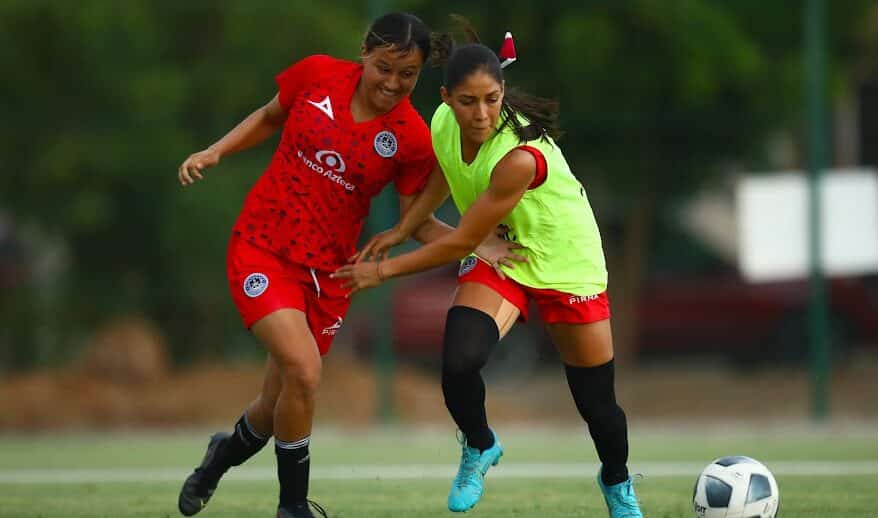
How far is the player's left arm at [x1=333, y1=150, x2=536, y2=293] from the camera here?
5.68 metres

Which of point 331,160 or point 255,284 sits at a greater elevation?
point 331,160

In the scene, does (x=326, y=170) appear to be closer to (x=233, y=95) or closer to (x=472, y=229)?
(x=472, y=229)

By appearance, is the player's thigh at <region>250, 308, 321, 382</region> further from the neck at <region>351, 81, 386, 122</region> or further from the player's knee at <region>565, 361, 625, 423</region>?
the player's knee at <region>565, 361, 625, 423</region>

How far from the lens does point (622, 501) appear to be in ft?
19.6

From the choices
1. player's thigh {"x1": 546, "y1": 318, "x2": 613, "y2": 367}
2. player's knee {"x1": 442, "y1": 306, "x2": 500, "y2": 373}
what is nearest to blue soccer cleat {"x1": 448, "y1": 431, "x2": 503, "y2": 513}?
player's knee {"x1": 442, "y1": 306, "x2": 500, "y2": 373}

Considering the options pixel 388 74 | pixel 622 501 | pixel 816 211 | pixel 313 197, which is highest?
pixel 388 74

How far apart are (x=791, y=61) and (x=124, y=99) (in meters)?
5.40

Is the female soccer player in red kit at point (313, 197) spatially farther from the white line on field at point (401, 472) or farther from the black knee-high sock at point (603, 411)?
the white line on field at point (401, 472)

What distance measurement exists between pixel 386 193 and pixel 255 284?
20.4 feet

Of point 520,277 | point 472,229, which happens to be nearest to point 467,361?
point 520,277

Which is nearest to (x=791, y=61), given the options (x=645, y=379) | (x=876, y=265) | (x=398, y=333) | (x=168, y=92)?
(x=876, y=265)

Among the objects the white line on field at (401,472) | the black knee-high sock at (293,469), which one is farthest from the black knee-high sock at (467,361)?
the white line on field at (401,472)

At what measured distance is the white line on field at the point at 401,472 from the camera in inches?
332

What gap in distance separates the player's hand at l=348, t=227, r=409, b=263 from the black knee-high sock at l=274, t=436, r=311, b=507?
0.74m
